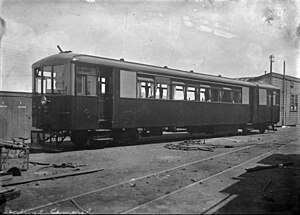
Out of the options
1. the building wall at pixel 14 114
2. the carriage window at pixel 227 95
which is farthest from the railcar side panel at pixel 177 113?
the building wall at pixel 14 114

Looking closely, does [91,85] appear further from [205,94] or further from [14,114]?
[205,94]

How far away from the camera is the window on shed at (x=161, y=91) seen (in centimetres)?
1353

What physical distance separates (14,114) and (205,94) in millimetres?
9343

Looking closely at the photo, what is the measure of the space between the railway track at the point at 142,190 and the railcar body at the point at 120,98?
415 centimetres

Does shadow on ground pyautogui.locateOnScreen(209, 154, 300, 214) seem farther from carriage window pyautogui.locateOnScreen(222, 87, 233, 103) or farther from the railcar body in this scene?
carriage window pyautogui.locateOnScreen(222, 87, 233, 103)

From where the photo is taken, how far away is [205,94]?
1625 centimetres

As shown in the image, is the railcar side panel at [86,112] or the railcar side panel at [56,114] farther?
the railcar side panel at [86,112]

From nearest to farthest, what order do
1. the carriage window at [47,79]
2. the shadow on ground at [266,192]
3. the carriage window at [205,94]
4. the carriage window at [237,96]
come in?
1. the shadow on ground at [266,192]
2. the carriage window at [47,79]
3. the carriage window at [205,94]
4. the carriage window at [237,96]

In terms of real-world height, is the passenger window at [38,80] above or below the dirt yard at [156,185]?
above

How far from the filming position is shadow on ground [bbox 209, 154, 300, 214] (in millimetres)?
4710

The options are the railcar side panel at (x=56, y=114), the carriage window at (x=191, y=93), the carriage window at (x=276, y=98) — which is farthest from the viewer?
the carriage window at (x=276, y=98)

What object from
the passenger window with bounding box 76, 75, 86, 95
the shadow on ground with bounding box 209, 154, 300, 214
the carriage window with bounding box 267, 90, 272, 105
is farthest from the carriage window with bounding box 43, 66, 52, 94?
the carriage window with bounding box 267, 90, 272, 105

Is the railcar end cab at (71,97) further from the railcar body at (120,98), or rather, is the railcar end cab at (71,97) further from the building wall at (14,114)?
the building wall at (14,114)

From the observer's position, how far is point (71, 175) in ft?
23.2
